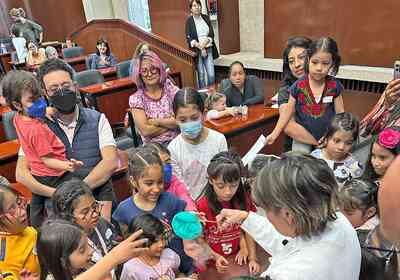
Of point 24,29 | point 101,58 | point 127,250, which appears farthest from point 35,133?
point 24,29

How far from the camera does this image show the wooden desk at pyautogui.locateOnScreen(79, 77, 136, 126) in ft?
15.1

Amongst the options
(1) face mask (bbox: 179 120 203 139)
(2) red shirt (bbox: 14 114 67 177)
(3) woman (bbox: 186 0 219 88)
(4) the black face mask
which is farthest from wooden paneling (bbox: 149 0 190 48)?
(2) red shirt (bbox: 14 114 67 177)

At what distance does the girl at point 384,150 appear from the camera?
73.4 inches

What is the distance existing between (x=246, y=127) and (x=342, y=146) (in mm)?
970

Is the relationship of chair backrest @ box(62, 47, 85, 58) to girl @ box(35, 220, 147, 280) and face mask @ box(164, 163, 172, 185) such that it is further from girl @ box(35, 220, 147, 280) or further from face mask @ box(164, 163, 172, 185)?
girl @ box(35, 220, 147, 280)

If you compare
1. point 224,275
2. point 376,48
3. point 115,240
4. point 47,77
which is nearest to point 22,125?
→ point 47,77

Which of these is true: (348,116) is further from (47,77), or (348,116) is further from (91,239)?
(47,77)

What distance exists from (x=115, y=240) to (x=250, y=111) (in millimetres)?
1909

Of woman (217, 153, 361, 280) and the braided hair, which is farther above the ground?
woman (217, 153, 361, 280)

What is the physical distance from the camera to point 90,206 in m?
1.63

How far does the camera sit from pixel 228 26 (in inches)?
245

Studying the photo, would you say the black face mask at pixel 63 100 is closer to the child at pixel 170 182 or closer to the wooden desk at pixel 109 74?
the child at pixel 170 182

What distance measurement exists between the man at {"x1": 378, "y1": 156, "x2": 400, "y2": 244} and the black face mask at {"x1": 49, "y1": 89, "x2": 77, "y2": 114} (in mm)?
1656

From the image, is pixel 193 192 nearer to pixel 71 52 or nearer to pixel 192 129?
pixel 192 129
